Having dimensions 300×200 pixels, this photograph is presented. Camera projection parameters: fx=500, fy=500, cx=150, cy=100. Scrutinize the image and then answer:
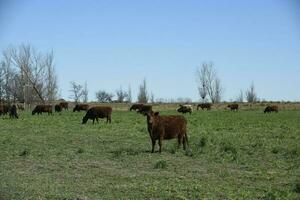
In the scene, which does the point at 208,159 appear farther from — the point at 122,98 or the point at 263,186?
the point at 122,98

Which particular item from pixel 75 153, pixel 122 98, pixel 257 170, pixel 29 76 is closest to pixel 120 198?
pixel 257 170

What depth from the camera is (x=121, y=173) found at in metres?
12.3

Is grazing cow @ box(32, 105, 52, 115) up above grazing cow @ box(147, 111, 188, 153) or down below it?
above

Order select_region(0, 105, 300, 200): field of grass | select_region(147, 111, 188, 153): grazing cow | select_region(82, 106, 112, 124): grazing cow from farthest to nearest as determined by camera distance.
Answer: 1. select_region(82, 106, 112, 124): grazing cow
2. select_region(147, 111, 188, 153): grazing cow
3. select_region(0, 105, 300, 200): field of grass

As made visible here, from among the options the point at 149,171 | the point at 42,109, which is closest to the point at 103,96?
the point at 42,109

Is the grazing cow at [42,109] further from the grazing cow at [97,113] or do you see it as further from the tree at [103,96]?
the tree at [103,96]

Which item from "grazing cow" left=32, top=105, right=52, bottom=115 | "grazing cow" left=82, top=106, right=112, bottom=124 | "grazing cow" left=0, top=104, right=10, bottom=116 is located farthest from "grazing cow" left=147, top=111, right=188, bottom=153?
"grazing cow" left=32, top=105, right=52, bottom=115

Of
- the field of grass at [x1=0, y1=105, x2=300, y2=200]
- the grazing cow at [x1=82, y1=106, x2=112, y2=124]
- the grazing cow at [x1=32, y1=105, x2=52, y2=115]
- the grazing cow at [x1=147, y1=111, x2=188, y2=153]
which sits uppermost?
the grazing cow at [x1=32, y1=105, x2=52, y2=115]

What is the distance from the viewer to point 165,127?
17531 millimetres

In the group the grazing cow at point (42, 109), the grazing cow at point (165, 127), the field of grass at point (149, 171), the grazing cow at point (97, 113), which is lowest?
the field of grass at point (149, 171)

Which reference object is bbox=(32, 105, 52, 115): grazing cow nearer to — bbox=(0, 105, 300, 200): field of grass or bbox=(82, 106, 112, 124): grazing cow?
bbox=(82, 106, 112, 124): grazing cow

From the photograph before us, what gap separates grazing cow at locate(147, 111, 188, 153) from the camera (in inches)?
678

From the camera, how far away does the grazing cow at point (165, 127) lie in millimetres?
17219

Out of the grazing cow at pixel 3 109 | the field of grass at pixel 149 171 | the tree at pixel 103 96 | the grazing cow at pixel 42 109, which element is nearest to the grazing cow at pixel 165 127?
the field of grass at pixel 149 171
